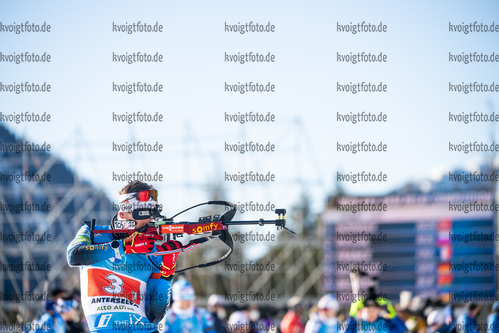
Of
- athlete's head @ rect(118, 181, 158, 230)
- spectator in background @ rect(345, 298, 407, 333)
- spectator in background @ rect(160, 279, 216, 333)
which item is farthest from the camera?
spectator in background @ rect(160, 279, 216, 333)

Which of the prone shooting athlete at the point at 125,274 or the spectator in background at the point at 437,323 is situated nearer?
the prone shooting athlete at the point at 125,274

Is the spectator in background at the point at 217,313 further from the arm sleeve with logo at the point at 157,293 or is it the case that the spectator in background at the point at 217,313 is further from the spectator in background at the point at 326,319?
the arm sleeve with logo at the point at 157,293

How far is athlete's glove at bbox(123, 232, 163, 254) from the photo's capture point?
6695mm

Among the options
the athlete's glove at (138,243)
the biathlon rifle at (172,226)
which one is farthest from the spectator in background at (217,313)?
the athlete's glove at (138,243)

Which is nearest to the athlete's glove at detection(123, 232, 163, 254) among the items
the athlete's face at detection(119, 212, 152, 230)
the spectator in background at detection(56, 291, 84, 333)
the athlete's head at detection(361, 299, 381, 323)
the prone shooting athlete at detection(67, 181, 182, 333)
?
the prone shooting athlete at detection(67, 181, 182, 333)

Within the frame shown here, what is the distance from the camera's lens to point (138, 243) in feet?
22.0

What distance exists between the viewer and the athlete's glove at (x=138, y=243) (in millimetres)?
6695

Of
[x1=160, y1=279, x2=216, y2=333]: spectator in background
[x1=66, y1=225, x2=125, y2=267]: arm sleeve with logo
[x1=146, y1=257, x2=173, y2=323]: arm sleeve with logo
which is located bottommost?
[x1=160, y1=279, x2=216, y2=333]: spectator in background

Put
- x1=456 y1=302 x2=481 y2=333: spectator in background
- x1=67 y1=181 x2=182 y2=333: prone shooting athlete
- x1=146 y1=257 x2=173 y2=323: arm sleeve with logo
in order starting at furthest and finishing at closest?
x1=456 y1=302 x2=481 y2=333: spectator in background → x1=146 y1=257 x2=173 y2=323: arm sleeve with logo → x1=67 y1=181 x2=182 y2=333: prone shooting athlete

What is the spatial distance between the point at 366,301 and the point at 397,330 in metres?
0.65

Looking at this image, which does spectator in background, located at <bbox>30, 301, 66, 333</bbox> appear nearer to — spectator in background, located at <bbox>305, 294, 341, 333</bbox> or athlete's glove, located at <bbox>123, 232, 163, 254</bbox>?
spectator in background, located at <bbox>305, 294, 341, 333</bbox>

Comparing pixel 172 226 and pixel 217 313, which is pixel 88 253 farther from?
pixel 217 313

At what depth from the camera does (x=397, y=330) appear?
11.1 m

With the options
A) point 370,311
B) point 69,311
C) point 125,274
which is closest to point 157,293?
point 125,274
